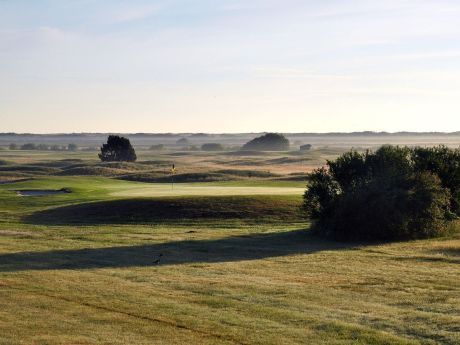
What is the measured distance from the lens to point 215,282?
2905cm

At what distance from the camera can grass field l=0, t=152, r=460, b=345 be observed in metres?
20.9

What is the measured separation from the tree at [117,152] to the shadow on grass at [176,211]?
92280 millimetres

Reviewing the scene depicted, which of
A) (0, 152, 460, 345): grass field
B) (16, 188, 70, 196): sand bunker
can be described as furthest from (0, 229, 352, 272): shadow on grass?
(16, 188, 70, 196): sand bunker

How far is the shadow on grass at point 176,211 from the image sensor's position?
177 feet

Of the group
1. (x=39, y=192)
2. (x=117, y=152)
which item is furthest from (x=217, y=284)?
(x=117, y=152)

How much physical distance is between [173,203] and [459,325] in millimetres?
37317

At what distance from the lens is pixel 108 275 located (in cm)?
3088

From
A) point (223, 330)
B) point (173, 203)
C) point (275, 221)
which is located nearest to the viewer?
point (223, 330)

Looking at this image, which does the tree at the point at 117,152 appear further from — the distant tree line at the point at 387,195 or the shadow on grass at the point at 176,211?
the distant tree line at the point at 387,195

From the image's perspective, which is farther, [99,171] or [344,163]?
[99,171]

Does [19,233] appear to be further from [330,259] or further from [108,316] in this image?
[108,316]

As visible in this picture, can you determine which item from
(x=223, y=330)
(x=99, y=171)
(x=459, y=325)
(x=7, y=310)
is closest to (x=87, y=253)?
(x=7, y=310)

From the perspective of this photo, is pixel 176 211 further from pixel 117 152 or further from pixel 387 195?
pixel 117 152

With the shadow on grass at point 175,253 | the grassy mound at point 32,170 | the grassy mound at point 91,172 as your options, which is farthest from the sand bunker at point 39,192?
the grassy mound at point 32,170
